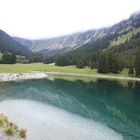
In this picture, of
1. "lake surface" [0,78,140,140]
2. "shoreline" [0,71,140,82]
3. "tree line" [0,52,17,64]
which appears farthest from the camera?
"tree line" [0,52,17,64]

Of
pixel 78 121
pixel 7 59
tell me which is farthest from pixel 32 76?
pixel 78 121

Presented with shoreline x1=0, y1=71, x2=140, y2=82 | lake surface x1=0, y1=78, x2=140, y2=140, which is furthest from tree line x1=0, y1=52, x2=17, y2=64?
lake surface x1=0, y1=78, x2=140, y2=140

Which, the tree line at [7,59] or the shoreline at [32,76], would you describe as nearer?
the shoreline at [32,76]

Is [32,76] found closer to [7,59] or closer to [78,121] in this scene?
[7,59]

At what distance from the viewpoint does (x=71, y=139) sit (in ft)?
105

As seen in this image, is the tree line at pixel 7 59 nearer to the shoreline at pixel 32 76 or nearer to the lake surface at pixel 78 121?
the shoreline at pixel 32 76

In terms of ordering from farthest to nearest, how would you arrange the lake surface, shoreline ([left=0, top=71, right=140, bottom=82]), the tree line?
the tree line → shoreline ([left=0, top=71, right=140, bottom=82]) → the lake surface

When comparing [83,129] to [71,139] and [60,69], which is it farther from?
[60,69]

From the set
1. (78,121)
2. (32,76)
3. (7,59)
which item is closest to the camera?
(78,121)

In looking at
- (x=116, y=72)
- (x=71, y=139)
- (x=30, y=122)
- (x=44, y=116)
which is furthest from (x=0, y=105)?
(x=116, y=72)

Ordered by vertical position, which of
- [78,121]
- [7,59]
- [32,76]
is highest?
[7,59]

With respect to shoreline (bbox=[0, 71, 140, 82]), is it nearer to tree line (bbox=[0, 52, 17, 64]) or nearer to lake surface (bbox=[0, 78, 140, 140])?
tree line (bbox=[0, 52, 17, 64])

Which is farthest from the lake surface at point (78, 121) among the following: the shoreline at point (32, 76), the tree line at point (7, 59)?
the tree line at point (7, 59)

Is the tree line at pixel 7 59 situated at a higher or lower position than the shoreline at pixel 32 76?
higher
